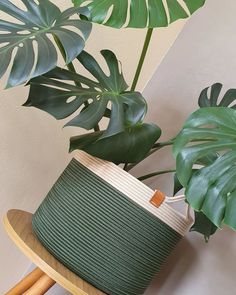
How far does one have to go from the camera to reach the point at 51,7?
0.80 metres

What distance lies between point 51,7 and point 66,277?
0.53 meters

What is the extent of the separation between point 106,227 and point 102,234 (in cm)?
2

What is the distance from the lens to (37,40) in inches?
27.6

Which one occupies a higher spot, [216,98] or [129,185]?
[216,98]

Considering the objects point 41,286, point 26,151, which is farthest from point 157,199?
point 26,151

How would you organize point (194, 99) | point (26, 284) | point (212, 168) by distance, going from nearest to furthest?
point (212, 168) → point (26, 284) → point (194, 99)

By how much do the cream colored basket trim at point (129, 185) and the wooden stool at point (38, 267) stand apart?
0.61 ft

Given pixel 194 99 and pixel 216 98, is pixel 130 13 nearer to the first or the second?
pixel 216 98

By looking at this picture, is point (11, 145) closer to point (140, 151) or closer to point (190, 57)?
point (140, 151)

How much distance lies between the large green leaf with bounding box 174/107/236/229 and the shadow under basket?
0.16m

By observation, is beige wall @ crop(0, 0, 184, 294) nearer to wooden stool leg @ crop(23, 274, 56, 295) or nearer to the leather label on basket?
wooden stool leg @ crop(23, 274, 56, 295)

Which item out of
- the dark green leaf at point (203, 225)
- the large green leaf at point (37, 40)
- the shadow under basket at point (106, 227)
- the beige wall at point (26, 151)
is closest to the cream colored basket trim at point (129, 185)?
the shadow under basket at point (106, 227)

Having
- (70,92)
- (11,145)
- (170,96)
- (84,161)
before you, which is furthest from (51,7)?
(170,96)

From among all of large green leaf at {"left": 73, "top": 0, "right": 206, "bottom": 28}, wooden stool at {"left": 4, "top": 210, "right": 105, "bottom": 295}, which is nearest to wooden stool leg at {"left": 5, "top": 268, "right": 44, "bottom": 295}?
wooden stool at {"left": 4, "top": 210, "right": 105, "bottom": 295}
